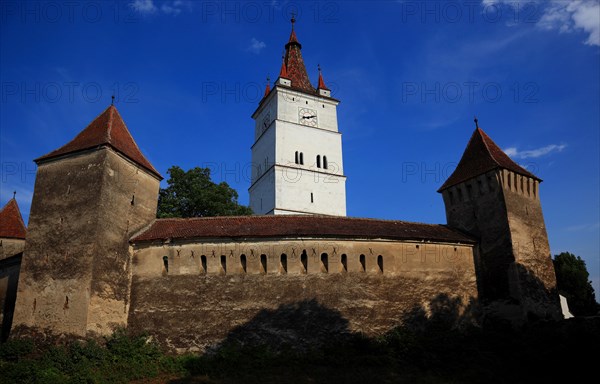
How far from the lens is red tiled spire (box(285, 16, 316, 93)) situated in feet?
155

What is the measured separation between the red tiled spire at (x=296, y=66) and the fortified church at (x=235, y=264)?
25.4 m

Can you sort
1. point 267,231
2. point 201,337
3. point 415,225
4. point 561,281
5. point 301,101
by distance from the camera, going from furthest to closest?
1. point 301,101
2. point 561,281
3. point 415,225
4. point 267,231
5. point 201,337

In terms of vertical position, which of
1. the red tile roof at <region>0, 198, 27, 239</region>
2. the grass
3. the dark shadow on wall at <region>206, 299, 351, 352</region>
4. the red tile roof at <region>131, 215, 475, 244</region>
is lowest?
the grass

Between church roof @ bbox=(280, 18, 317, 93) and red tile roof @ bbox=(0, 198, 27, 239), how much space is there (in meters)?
26.0

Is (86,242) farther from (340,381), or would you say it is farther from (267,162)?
(267,162)

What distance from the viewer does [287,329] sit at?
64.2 ft

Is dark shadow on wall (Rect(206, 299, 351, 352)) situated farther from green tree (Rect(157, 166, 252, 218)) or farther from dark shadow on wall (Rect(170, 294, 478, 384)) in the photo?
green tree (Rect(157, 166, 252, 218))

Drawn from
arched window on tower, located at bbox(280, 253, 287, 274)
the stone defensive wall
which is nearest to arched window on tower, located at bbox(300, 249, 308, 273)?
the stone defensive wall

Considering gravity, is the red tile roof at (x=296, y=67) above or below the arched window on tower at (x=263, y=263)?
above

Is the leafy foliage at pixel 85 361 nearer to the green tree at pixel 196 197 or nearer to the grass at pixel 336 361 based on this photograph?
the grass at pixel 336 361

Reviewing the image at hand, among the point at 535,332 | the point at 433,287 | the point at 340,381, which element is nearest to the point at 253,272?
the point at 340,381

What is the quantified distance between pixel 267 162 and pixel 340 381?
2873cm

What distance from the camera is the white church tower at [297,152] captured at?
137 ft

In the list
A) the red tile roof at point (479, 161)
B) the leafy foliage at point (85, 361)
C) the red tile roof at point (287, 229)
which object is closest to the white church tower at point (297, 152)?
the red tile roof at point (479, 161)
